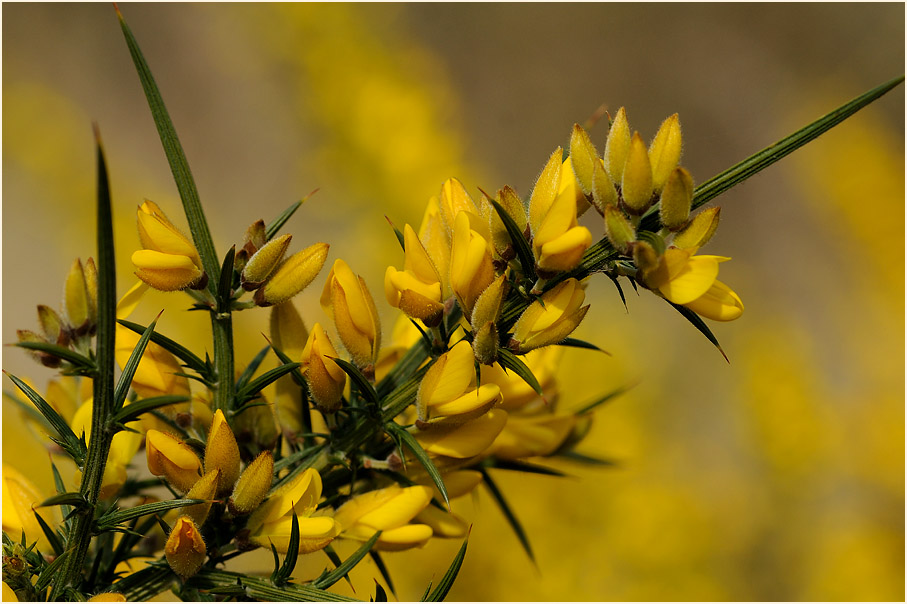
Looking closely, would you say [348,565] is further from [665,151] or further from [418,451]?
[665,151]

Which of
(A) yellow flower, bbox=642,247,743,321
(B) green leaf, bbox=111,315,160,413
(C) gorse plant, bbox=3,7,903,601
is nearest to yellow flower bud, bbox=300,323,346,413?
(C) gorse plant, bbox=3,7,903,601

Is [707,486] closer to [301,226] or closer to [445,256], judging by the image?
[445,256]

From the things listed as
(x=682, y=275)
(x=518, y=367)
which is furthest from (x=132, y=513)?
A: (x=682, y=275)

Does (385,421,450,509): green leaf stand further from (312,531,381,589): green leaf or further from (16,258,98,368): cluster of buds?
(16,258,98,368): cluster of buds

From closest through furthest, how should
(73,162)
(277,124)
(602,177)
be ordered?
1. (602,177)
2. (73,162)
3. (277,124)

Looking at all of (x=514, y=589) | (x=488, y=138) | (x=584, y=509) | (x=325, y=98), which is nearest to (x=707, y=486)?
(x=584, y=509)

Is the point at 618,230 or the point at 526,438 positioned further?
the point at 526,438
